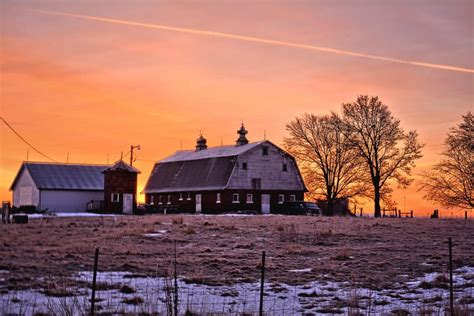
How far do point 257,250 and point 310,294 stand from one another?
10.7 meters

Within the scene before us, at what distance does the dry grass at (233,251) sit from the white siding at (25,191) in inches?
1191

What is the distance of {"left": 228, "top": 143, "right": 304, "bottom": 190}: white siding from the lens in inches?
2943

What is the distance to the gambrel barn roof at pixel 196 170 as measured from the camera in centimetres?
7538

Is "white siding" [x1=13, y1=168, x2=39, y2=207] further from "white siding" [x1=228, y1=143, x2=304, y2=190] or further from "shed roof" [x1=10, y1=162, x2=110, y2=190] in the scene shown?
"white siding" [x1=228, y1=143, x2=304, y2=190]

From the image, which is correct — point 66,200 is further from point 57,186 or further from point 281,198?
point 281,198

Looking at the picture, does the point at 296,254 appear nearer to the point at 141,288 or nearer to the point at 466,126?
the point at 141,288

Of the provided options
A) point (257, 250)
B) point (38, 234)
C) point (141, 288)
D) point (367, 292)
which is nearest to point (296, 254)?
point (257, 250)

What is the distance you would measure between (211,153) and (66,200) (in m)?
17.7

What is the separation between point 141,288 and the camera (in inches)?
859

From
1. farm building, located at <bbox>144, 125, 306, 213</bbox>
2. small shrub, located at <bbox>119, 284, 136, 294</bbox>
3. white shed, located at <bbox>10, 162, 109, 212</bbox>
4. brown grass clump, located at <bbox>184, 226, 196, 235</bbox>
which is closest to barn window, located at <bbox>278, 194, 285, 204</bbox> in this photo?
farm building, located at <bbox>144, 125, 306, 213</bbox>

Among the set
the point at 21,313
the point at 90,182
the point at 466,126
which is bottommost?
the point at 21,313

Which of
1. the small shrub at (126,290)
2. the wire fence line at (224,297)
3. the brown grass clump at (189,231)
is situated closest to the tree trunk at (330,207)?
the brown grass clump at (189,231)

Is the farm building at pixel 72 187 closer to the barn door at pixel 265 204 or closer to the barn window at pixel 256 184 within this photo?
the barn window at pixel 256 184

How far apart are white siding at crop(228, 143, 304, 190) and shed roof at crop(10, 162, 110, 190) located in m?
15.5
